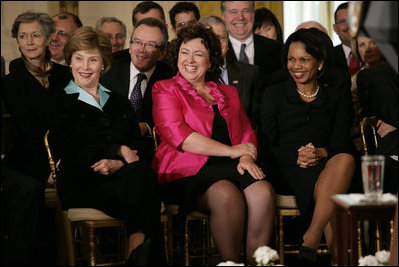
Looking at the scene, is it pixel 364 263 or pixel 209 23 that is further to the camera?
pixel 209 23

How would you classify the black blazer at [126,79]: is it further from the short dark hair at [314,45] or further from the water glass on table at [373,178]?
the water glass on table at [373,178]

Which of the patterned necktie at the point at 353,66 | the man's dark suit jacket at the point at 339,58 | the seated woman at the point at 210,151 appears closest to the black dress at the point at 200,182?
the seated woman at the point at 210,151

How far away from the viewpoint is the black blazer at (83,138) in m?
3.98

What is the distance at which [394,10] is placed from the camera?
9.12ft

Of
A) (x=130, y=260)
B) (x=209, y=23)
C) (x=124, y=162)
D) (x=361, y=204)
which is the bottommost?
(x=130, y=260)

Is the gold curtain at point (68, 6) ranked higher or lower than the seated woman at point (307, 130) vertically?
higher

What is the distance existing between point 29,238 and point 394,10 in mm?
2190

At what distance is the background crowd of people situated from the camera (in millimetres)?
3953

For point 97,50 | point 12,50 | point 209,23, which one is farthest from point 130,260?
point 12,50

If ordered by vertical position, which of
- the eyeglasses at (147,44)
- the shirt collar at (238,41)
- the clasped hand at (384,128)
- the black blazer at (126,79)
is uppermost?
the shirt collar at (238,41)

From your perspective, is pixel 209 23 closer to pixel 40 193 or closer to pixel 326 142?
pixel 326 142

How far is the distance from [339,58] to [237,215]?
1761mm

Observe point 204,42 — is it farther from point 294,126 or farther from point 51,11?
point 51,11

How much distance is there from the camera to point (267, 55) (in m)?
5.15
